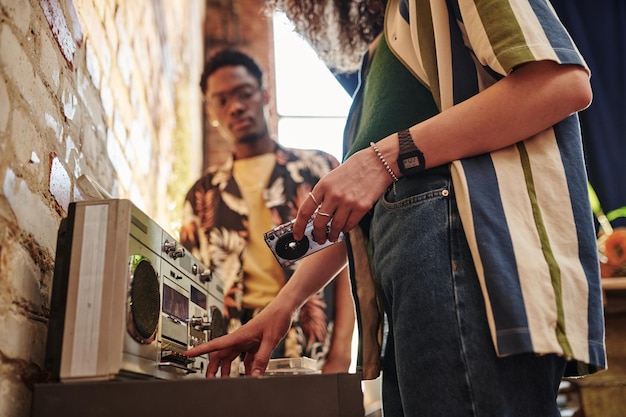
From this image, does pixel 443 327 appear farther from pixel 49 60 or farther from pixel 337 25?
pixel 49 60

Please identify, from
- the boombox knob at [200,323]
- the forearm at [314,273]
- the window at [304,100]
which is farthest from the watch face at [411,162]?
the window at [304,100]

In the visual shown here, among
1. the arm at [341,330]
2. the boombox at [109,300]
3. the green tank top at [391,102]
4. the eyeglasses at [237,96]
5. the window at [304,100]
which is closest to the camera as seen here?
the boombox at [109,300]

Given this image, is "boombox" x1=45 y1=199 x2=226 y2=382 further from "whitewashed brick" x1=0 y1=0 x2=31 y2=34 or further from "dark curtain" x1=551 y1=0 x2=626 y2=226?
"dark curtain" x1=551 y1=0 x2=626 y2=226

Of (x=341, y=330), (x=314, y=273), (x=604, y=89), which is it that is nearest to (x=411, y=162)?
(x=314, y=273)

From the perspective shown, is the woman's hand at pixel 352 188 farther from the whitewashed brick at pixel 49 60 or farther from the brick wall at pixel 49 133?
the whitewashed brick at pixel 49 60

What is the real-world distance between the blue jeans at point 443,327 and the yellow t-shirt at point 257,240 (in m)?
1.50

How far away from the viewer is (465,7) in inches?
36.9

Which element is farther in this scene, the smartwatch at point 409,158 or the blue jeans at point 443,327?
the smartwatch at point 409,158

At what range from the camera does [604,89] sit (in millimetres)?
3744

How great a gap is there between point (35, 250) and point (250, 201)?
4.94ft

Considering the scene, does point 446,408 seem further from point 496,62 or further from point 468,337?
point 496,62

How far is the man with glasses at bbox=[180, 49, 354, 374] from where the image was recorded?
2.39 metres

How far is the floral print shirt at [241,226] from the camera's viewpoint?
239 cm

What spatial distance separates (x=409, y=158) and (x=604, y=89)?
10.8 ft
